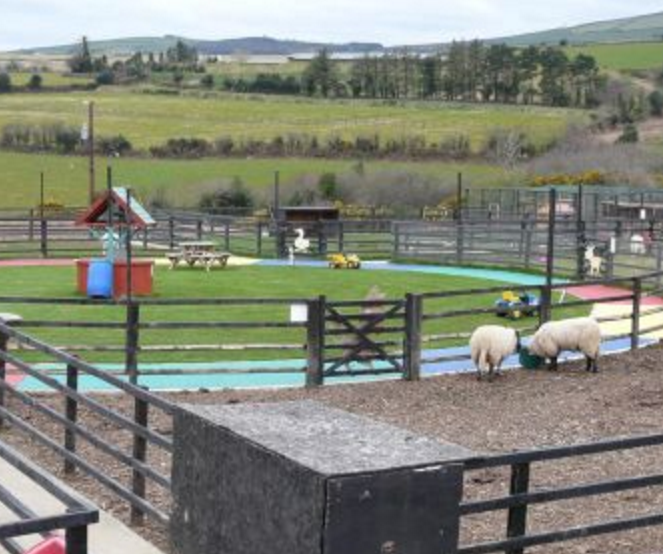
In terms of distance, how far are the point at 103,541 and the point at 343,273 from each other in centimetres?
2235

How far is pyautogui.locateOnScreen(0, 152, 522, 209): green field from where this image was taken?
64312mm

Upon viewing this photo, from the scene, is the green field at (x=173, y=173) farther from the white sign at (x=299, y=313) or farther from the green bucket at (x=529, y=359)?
the white sign at (x=299, y=313)

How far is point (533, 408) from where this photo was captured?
41.3 feet

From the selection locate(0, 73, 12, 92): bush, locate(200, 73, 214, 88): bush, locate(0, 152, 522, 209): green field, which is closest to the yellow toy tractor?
locate(0, 152, 522, 209): green field

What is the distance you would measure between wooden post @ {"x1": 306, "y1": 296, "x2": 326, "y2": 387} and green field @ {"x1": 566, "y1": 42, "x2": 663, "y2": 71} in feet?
357

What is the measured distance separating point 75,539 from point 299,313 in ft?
34.0

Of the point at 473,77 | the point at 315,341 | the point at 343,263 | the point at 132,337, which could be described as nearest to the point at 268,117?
the point at 473,77

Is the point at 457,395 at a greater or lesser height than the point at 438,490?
lesser

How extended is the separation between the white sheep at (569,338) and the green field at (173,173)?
44.9 meters

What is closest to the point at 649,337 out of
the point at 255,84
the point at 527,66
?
the point at 527,66

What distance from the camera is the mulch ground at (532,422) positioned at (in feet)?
26.1

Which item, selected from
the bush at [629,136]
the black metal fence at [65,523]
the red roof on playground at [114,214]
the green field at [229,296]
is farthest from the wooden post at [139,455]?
the bush at [629,136]

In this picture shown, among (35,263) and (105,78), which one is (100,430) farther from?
(105,78)

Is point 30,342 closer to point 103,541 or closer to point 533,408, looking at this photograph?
point 103,541
